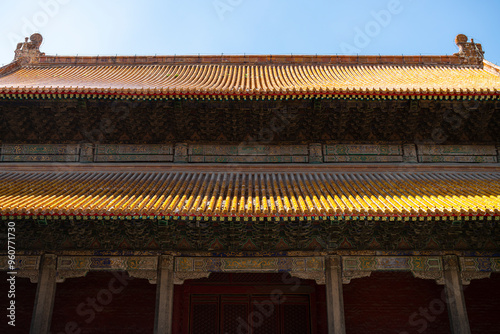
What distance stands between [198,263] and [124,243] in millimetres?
1532

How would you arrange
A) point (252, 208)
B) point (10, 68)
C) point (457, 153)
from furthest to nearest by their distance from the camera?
point (10, 68)
point (457, 153)
point (252, 208)

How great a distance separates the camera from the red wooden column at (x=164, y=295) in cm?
700

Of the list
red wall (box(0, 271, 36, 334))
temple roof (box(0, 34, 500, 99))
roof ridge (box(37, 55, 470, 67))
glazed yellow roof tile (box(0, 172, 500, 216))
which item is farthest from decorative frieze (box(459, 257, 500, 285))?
red wall (box(0, 271, 36, 334))

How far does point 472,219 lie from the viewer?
626 centimetres

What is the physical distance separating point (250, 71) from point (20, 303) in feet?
31.0

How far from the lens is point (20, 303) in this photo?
27.5 ft

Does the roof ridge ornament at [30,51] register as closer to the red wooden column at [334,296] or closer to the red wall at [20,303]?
the red wall at [20,303]

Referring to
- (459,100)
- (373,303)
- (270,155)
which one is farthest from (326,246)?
(459,100)

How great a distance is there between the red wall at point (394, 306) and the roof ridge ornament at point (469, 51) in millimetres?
8519

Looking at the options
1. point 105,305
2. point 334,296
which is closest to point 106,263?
point 105,305

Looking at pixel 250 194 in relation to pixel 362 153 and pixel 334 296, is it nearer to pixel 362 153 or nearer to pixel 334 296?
pixel 334 296

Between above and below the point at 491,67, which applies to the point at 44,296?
below

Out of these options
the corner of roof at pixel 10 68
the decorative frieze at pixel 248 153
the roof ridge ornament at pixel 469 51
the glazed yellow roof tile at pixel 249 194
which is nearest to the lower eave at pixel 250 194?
the glazed yellow roof tile at pixel 249 194

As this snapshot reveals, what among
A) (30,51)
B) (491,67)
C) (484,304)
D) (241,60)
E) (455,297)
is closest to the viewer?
(455,297)
